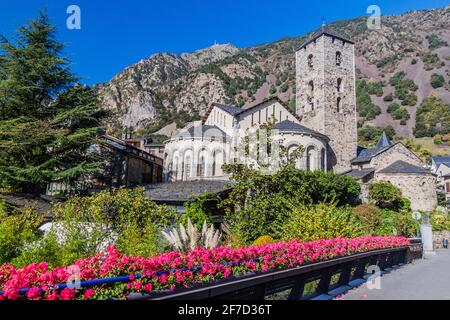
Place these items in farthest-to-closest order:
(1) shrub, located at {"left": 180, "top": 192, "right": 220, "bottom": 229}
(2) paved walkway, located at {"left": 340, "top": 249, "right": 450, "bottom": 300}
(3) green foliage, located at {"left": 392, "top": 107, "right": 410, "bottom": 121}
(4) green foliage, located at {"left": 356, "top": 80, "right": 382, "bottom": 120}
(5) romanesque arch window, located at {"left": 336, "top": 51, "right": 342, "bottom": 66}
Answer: (4) green foliage, located at {"left": 356, "top": 80, "right": 382, "bottom": 120} < (3) green foliage, located at {"left": 392, "top": 107, "right": 410, "bottom": 121} < (5) romanesque arch window, located at {"left": 336, "top": 51, "right": 342, "bottom": 66} < (1) shrub, located at {"left": 180, "top": 192, "right": 220, "bottom": 229} < (2) paved walkway, located at {"left": 340, "top": 249, "right": 450, "bottom": 300}

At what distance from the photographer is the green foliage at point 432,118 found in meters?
88.2

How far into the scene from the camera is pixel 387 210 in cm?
3503

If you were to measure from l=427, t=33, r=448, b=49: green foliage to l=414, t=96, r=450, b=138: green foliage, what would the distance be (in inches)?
1596

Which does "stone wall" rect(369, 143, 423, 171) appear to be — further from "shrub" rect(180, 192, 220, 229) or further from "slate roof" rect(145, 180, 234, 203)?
"shrub" rect(180, 192, 220, 229)

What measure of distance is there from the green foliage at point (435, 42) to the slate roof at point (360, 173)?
120m

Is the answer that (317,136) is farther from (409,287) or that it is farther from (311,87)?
(409,287)

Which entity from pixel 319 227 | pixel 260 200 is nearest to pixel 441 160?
pixel 260 200

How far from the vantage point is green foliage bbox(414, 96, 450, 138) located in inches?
3470

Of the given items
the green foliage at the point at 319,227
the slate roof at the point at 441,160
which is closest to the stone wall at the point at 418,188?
the green foliage at the point at 319,227

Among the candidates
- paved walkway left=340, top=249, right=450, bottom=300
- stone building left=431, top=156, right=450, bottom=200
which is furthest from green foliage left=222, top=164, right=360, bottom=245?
stone building left=431, top=156, right=450, bottom=200

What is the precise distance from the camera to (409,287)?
9547mm

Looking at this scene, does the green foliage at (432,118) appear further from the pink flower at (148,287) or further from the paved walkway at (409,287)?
the pink flower at (148,287)

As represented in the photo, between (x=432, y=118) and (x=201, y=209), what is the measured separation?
307 feet
